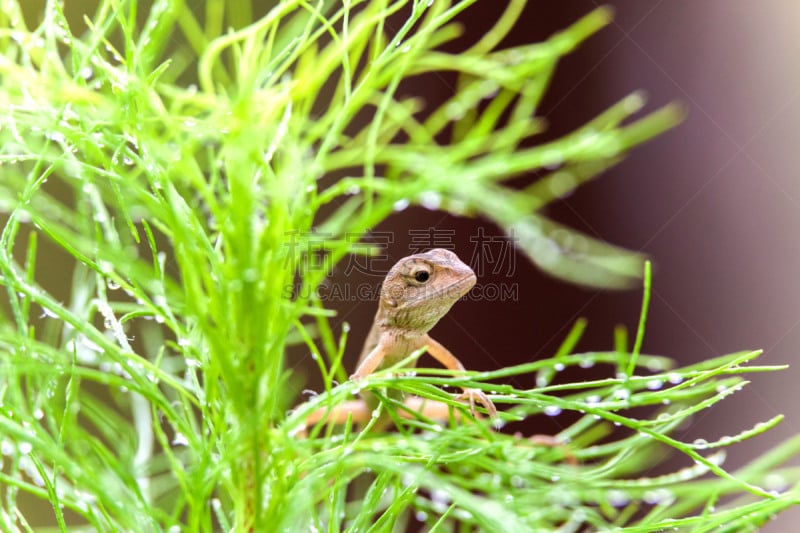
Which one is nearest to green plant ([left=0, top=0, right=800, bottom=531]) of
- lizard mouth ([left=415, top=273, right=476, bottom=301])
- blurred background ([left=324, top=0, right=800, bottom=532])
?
lizard mouth ([left=415, top=273, right=476, bottom=301])

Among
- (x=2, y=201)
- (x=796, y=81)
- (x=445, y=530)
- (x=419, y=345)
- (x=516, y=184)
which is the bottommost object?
(x=445, y=530)

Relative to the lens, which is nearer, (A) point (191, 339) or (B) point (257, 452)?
(B) point (257, 452)

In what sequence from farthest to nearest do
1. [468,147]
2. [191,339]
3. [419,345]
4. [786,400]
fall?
1. [786,400]
2. [419,345]
3. [191,339]
4. [468,147]

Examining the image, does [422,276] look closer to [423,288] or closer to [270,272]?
[423,288]

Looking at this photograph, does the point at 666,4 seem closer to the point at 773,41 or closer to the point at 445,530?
the point at 773,41

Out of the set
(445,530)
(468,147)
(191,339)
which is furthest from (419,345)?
(468,147)

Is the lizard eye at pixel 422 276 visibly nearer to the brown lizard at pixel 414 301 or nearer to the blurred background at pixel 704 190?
the brown lizard at pixel 414 301

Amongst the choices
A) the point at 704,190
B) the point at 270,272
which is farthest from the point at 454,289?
the point at 704,190

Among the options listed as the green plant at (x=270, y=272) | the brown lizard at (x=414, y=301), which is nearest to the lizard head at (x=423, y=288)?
the brown lizard at (x=414, y=301)

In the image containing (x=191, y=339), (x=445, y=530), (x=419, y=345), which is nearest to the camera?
(x=191, y=339)
